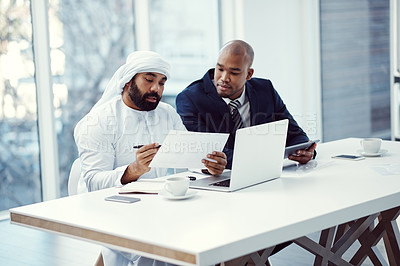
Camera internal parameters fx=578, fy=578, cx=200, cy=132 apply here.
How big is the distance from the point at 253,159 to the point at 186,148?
29cm

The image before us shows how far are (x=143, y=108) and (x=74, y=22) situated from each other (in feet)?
7.72

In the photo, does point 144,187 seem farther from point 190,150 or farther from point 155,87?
point 155,87

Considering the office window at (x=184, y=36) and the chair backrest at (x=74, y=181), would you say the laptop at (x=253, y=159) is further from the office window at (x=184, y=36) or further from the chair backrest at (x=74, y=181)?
the office window at (x=184, y=36)

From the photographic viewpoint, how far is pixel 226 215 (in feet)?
6.37

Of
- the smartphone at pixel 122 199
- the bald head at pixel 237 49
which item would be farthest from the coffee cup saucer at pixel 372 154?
the smartphone at pixel 122 199

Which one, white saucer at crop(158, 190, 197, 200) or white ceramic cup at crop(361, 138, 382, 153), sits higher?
white ceramic cup at crop(361, 138, 382, 153)

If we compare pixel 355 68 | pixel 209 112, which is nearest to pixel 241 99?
pixel 209 112

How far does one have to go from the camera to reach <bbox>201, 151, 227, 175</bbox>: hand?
255 centimetres

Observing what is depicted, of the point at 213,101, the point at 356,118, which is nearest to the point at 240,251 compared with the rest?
the point at 213,101

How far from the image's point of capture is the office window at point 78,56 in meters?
5.00

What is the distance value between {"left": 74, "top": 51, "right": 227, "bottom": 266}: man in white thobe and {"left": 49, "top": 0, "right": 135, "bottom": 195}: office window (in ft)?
6.60

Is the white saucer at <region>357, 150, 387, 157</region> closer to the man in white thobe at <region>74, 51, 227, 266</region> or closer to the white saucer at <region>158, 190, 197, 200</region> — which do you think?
the man in white thobe at <region>74, 51, 227, 266</region>

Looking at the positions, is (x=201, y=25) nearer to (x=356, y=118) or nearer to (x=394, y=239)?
(x=356, y=118)

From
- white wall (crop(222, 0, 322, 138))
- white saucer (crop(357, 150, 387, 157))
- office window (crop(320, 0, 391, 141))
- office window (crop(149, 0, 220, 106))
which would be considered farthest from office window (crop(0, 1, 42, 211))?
office window (crop(320, 0, 391, 141))
